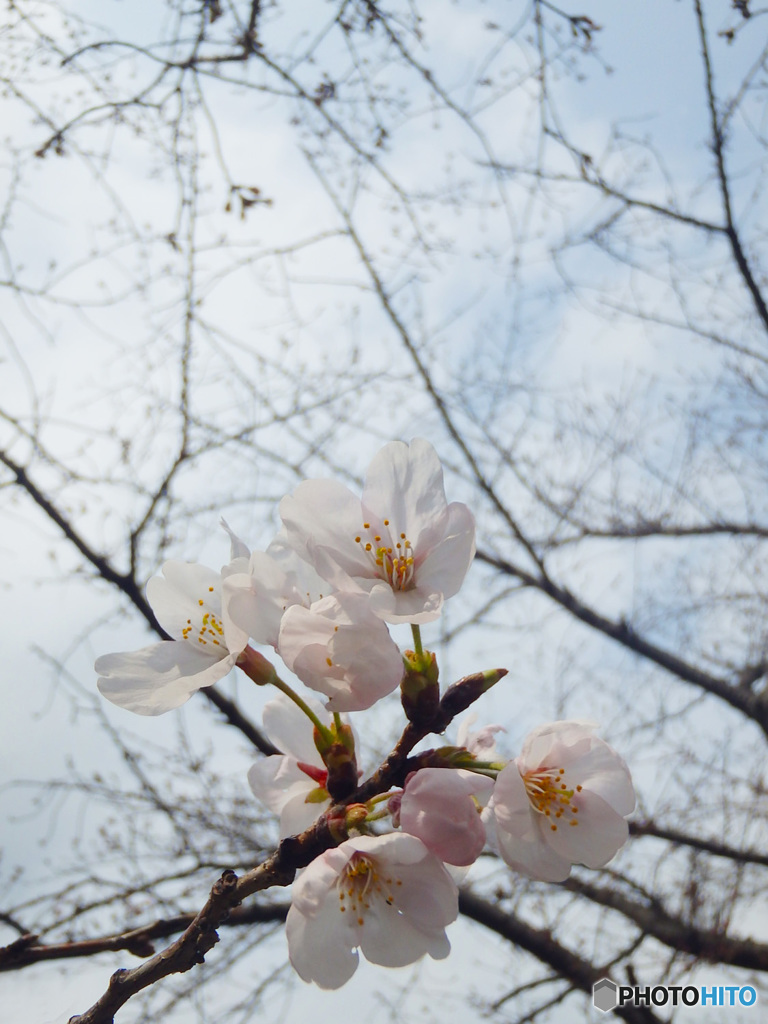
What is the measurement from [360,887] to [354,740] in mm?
174

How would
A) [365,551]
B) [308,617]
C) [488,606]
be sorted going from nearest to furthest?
[308,617] < [365,551] < [488,606]

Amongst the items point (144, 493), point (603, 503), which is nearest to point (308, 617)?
point (144, 493)

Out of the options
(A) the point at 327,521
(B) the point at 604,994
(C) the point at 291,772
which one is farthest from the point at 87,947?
(B) the point at 604,994

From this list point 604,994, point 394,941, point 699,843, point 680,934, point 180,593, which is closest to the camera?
point 394,941

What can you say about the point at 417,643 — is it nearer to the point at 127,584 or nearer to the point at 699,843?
the point at 127,584

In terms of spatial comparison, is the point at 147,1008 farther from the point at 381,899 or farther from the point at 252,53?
the point at 252,53

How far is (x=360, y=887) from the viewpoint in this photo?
89 cm

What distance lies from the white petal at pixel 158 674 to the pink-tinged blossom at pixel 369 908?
0.87 ft

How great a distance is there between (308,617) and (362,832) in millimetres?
267

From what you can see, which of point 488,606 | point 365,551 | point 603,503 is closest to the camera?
point 365,551

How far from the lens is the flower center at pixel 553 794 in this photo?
902mm

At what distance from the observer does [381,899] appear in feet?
2.91

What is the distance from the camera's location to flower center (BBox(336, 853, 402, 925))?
861mm

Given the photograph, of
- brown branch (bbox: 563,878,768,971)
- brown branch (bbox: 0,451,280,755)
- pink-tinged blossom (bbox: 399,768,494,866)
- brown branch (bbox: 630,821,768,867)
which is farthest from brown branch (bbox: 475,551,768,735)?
pink-tinged blossom (bbox: 399,768,494,866)
